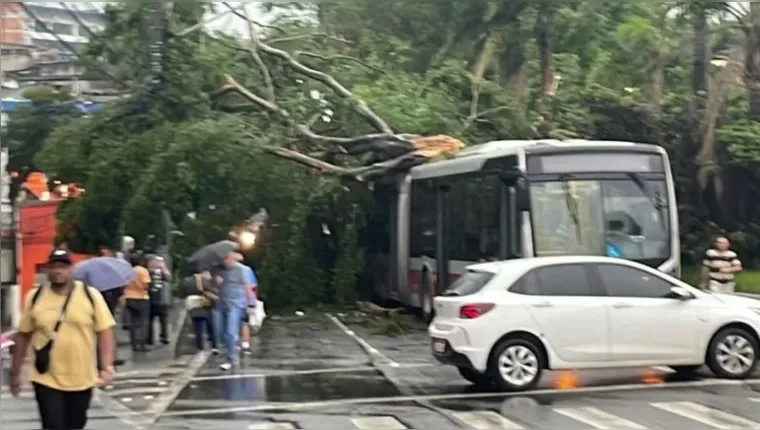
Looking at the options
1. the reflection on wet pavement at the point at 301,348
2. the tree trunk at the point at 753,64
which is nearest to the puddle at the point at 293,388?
the reflection on wet pavement at the point at 301,348

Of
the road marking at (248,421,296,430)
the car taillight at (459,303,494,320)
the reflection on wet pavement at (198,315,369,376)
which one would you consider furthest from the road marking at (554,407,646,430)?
the reflection on wet pavement at (198,315,369,376)

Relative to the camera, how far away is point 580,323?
13.7 metres

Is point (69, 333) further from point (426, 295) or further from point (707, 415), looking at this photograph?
point (426, 295)

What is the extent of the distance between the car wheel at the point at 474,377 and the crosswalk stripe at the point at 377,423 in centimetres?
195

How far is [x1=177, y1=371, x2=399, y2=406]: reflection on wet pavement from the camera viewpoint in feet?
44.9

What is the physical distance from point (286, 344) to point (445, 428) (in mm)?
7127

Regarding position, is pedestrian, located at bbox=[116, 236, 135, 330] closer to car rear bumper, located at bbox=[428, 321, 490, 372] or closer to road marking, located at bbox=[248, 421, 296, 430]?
car rear bumper, located at bbox=[428, 321, 490, 372]

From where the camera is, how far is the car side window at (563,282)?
13.8 metres

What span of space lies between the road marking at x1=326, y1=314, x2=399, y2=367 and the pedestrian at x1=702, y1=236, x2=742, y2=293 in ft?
14.0

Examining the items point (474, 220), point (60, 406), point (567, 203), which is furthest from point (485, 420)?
point (474, 220)

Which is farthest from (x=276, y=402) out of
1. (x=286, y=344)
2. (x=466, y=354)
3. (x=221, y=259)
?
(x=286, y=344)

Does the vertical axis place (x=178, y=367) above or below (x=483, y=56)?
below

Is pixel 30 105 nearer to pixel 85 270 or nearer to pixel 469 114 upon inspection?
pixel 85 270

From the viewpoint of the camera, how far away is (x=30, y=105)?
17.0m
